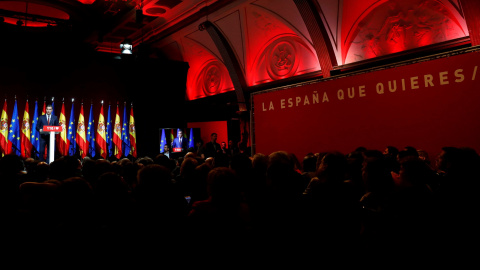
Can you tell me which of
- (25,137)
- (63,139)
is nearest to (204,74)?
(63,139)

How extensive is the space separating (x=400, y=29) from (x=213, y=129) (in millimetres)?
7876

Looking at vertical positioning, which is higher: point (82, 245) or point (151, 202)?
point (151, 202)

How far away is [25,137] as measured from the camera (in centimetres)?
878

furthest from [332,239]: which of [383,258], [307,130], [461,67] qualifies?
[307,130]

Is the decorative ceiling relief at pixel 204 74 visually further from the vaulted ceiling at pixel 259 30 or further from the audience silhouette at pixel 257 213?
the audience silhouette at pixel 257 213

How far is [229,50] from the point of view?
33.8 ft

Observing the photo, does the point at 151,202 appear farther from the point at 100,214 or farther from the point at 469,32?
the point at 469,32

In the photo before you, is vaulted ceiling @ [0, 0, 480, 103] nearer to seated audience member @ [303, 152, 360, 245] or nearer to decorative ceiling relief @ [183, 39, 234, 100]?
decorative ceiling relief @ [183, 39, 234, 100]

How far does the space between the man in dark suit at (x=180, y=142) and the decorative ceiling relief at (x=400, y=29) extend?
5.85 metres

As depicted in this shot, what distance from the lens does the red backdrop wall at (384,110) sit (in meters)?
4.92

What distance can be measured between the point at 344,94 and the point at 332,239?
4753mm

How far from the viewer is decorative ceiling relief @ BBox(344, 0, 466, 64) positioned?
632 centimetres

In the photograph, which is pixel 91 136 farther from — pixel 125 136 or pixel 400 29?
pixel 400 29

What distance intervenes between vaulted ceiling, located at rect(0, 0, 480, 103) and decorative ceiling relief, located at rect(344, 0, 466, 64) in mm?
17
